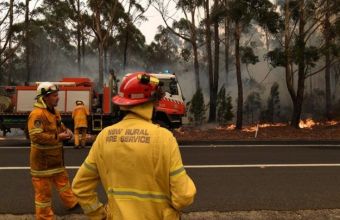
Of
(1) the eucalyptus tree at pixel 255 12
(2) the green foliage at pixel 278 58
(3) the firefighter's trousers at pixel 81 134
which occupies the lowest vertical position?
(3) the firefighter's trousers at pixel 81 134

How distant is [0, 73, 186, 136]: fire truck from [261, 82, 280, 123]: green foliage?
2131cm

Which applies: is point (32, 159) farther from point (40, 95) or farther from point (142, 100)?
point (142, 100)

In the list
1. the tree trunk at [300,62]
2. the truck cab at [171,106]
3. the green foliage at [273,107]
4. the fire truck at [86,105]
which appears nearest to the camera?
the truck cab at [171,106]

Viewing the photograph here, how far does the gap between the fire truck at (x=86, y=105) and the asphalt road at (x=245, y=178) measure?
111 inches

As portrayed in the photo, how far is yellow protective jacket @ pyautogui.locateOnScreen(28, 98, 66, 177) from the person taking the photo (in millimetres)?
5527

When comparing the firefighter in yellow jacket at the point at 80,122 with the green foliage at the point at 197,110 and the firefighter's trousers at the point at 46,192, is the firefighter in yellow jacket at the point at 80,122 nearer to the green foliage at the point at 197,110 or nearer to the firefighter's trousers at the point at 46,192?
the firefighter's trousers at the point at 46,192

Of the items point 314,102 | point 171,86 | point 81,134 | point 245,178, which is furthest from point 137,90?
point 314,102

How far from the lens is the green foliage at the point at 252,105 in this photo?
39.8 metres

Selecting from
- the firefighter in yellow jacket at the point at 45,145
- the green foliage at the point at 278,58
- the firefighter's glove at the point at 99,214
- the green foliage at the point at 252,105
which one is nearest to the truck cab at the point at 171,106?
the green foliage at the point at 278,58

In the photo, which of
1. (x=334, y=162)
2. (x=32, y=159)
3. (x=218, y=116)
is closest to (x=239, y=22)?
(x=218, y=116)

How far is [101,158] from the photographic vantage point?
9.13 ft

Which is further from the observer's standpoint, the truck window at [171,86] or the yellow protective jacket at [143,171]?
the truck window at [171,86]

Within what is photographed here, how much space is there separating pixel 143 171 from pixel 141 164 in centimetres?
4

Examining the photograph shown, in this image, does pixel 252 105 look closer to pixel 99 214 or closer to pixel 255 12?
pixel 255 12
